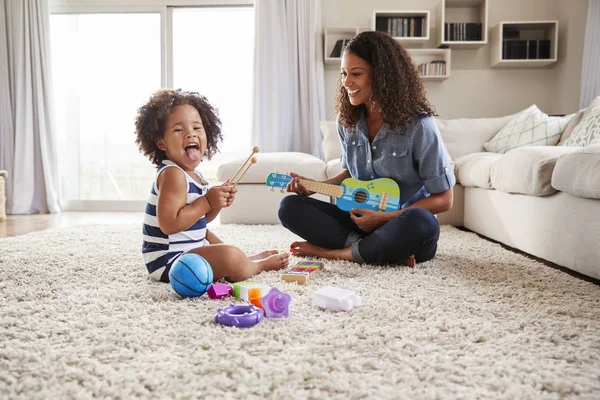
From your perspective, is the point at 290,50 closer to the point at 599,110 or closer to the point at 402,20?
the point at 402,20

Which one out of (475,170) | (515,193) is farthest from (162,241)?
(475,170)

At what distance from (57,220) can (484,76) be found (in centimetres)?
362

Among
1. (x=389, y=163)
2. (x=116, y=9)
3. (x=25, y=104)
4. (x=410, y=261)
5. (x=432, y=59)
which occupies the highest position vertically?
(x=116, y=9)

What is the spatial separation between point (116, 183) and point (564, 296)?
403 cm

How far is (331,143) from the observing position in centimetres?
347

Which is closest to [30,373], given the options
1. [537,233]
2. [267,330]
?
[267,330]

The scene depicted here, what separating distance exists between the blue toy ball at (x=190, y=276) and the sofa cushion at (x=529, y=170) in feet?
4.20

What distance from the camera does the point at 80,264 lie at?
169cm

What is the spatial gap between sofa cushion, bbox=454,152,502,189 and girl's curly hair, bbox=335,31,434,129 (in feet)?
2.76

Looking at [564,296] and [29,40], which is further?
[29,40]

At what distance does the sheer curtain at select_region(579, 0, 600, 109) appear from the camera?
3578 mm

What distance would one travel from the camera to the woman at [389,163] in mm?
1606

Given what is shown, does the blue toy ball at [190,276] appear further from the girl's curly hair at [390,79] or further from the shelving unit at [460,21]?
the shelving unit at [460,21]

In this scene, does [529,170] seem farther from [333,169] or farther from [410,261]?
[333,169]
